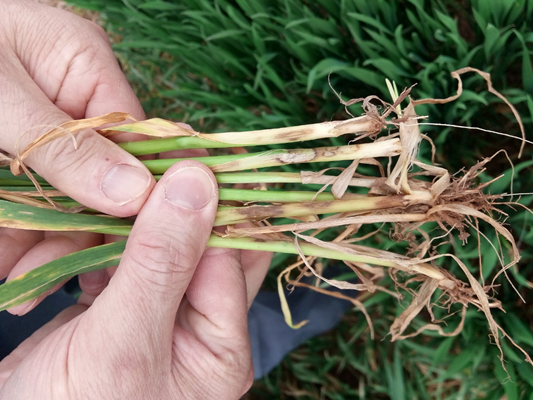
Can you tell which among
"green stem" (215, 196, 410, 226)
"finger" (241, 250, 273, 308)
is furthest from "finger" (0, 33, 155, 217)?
"finger" (241, 250, 273, 308)

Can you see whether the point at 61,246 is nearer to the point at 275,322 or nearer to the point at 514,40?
the point at 275,322

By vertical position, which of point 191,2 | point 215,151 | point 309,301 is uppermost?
point 191,2

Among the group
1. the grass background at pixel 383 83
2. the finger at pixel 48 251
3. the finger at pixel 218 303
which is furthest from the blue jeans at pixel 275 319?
the finger at pixel 218 303

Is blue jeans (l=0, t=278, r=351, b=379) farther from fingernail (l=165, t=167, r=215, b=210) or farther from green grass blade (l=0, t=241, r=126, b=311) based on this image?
fingernail (l=165, t=167, r=215, b=210)

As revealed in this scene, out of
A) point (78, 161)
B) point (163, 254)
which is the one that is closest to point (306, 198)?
point (163, 254)

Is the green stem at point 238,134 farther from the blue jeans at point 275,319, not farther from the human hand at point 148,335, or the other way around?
the blue jeans at point 275,319

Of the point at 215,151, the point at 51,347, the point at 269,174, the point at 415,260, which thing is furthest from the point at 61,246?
the point at 215,151

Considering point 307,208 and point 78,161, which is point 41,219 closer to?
point 78,161
